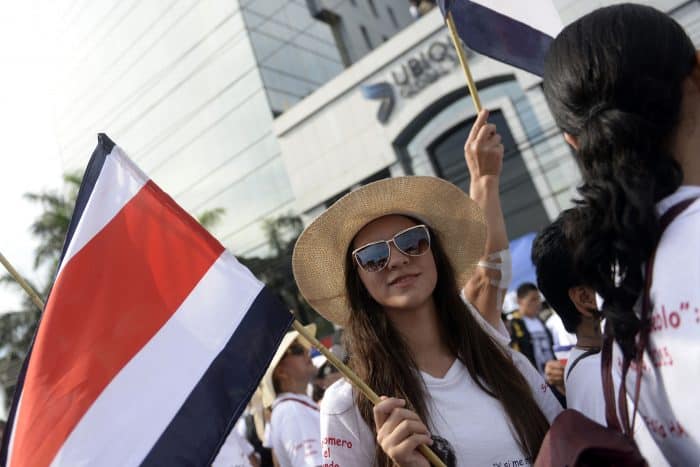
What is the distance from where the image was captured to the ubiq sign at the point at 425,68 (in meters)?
14.7

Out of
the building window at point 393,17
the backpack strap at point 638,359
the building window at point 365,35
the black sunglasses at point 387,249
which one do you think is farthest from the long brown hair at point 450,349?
the building window at point 393,17

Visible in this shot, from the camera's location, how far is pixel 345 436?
1.67 metres

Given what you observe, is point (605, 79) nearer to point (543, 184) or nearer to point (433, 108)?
point (543, 184)

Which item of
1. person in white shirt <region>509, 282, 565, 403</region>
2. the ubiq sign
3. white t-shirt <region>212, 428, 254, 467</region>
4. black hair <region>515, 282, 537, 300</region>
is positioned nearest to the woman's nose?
white t-shirt <region>212, 428, 254, 467</region>

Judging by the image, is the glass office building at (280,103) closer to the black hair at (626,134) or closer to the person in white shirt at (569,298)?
the person in white shirt at (569,298)

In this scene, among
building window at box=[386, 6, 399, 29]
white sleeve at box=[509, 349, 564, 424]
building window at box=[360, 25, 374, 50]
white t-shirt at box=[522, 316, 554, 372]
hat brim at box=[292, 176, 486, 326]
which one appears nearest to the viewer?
white sleeve at box=[509, 349, 564, 424]

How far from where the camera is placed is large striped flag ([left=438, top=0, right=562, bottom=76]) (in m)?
2.52

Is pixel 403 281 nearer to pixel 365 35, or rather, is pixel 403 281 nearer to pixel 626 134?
pixel 626 134

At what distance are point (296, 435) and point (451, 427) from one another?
211cm

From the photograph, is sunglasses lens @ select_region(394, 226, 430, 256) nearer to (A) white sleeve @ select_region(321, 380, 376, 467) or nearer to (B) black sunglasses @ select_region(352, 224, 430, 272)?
(B) black sunglasses @ select_region(352, 224, 430, 272)

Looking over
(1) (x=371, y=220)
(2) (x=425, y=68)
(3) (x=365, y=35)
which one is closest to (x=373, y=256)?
(1) (x=371, y=220)

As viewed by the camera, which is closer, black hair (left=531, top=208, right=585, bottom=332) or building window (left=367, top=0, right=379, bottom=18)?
black hair (left=531, top=208, right=585, bottom=332)

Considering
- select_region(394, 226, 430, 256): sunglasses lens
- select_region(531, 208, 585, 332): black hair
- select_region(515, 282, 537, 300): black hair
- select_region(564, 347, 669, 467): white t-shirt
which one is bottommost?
select_region(564, 347, 669, 467): white t-shirt

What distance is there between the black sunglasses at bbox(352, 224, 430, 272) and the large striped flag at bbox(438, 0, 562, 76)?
0.98m
